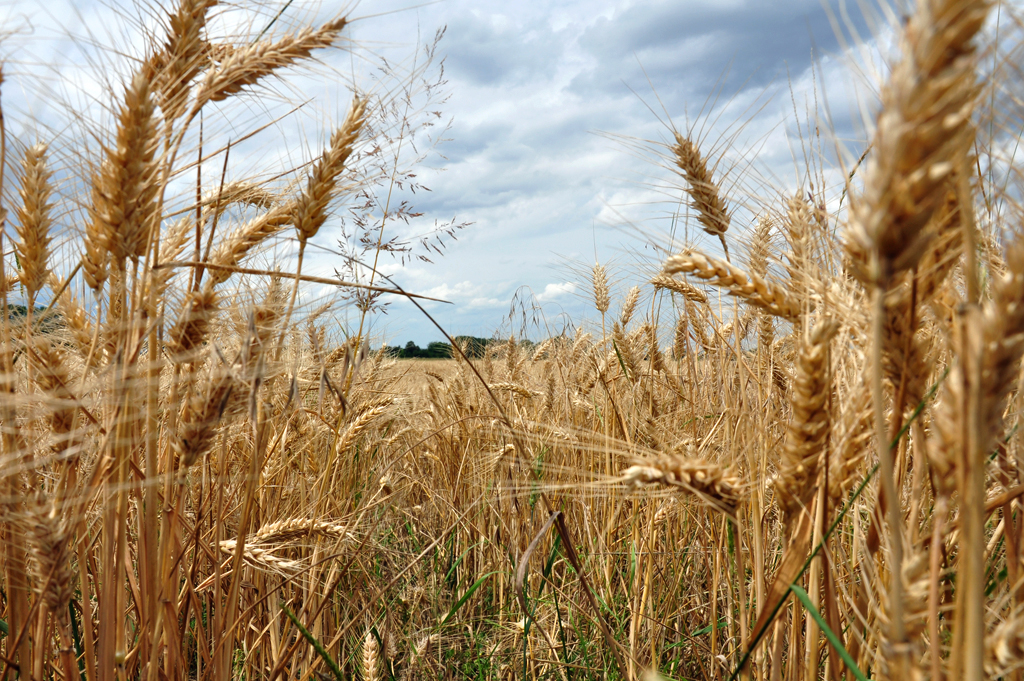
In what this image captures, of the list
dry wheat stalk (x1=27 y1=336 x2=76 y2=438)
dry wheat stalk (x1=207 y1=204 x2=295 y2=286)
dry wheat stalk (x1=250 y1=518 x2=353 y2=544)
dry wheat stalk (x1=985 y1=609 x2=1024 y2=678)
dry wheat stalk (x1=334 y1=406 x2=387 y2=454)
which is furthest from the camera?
dry wheat stalk (x1=334 y1=406 x2=387 y2=454)

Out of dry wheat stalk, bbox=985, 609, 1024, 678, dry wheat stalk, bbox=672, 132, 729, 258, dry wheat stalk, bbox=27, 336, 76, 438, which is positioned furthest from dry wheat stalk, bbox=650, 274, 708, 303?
dry wheat stalk, bbox=27, 336, 76, 438

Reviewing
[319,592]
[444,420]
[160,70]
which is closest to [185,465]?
[160,70]

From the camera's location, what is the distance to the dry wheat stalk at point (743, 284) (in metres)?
1.15

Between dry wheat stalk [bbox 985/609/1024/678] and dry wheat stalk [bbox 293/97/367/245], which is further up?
dry wheat stalk [bbox 293/97/367/245]

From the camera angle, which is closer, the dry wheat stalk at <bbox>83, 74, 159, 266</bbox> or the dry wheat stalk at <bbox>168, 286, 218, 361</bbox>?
the dry wheat stalk at <bbox>83, 74, 159, 266</bbox>

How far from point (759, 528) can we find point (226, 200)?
1.50 meters

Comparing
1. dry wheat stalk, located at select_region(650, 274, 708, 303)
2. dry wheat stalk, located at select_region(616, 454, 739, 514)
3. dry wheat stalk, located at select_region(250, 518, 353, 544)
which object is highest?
dry wheat stalk, located at select_region(650, 274, 708, 303)

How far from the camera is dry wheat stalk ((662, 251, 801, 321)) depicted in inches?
45.2

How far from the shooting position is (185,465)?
1091 mm

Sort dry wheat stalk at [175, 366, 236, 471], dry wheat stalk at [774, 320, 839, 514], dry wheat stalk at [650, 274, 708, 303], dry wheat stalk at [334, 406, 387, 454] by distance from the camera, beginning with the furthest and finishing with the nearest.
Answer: dry wheat stalk at [334, 406, 387, 454] < dry wheat stalk at [650, 274, 708, 303] < dry wheat stalk at [175, 366, 236, 471] < dry wheat stalk at [774, 320, 839, 514]

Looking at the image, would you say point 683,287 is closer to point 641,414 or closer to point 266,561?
point 641,414

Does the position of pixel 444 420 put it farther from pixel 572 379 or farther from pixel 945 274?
pixel 945 274

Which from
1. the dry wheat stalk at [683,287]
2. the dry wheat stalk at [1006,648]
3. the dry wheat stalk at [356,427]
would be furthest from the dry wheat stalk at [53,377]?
the dry wheat stalk at [683,287]

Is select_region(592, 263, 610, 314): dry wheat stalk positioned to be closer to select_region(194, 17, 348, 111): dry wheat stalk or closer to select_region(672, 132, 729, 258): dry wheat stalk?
select_region(672, 132, 729, 258): dry wheat stalk
